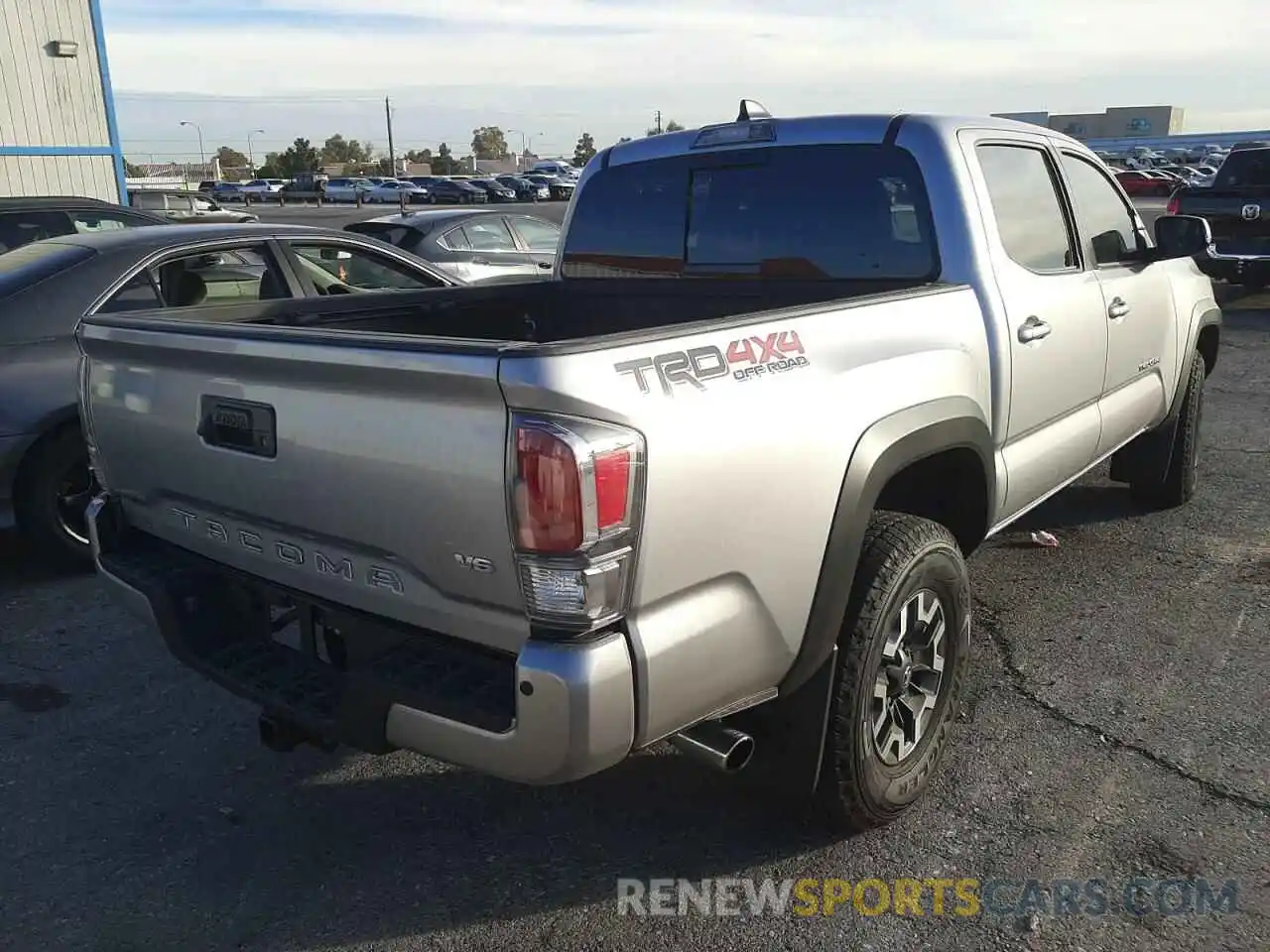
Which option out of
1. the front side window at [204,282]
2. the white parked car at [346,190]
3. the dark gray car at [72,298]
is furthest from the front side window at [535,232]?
the white parked car at [346,190]

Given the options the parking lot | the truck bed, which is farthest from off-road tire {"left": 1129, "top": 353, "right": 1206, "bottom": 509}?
the parking lot

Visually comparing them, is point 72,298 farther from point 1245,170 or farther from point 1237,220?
point 1245,170

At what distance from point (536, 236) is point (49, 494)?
287 inches

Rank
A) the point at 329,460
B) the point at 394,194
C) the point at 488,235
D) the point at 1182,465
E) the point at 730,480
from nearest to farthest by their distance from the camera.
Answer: the point at 730,480
the point at 329,460
the point at 1182,465
the point at 488,235
the point at 394,194

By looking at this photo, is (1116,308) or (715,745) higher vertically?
(1116,308)

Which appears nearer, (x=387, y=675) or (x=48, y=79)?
(x=387, y=675)

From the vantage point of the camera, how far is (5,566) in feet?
18.1

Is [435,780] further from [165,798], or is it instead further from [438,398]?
[438,398]

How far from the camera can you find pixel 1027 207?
13.3 ft

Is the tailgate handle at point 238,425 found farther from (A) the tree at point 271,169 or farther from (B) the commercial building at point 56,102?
(A) the tree at point 271,169

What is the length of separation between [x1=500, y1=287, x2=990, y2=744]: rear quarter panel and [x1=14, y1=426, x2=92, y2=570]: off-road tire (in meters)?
3.92

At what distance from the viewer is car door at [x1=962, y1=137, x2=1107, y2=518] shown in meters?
3.71

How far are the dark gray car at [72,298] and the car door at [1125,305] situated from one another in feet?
9.43

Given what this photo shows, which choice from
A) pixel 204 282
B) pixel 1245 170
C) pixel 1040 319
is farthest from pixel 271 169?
pixel 1040 319
